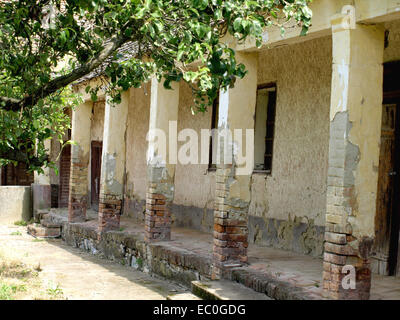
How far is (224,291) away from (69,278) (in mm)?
3326

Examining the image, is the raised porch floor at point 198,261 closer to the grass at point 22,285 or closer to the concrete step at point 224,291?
the concrete step at point 224,291

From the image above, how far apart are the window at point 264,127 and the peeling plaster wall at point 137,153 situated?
405 cm

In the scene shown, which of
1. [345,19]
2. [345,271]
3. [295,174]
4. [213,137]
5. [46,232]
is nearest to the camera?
[345,271]

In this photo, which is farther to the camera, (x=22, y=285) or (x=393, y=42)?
(x=22, y=285)

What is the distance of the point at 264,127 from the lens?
9102mm

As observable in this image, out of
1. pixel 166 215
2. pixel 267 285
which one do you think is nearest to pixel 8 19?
pixel 267 285

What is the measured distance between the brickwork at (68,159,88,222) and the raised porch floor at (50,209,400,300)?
1.03 ft

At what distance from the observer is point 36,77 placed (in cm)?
618

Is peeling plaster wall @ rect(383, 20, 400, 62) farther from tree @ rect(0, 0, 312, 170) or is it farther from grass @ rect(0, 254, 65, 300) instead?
grass @ rect(0, 254, 65, 300)

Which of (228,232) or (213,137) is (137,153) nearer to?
(213,137)

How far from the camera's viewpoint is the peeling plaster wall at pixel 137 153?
12742 millimetres

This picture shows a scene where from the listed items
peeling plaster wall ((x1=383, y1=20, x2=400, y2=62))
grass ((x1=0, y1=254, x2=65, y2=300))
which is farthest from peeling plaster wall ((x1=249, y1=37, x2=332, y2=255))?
grass ((x1=0, y1=254, x2=65, y2=300))

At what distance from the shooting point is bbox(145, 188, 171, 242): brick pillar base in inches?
346

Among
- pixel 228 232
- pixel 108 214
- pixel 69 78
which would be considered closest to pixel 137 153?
pixel 108 214
